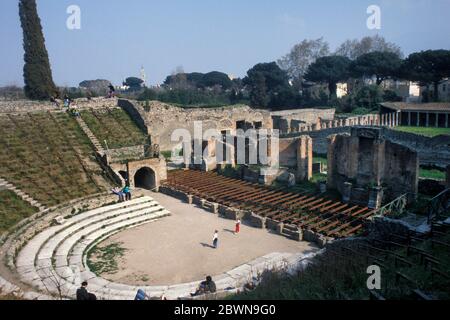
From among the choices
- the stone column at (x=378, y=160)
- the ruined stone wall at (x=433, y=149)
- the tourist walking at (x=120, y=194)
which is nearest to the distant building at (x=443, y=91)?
the ruined stone wall at (x=433, y=149)

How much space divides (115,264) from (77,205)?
5.60 m

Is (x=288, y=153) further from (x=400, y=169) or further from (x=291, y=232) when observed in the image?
(x=291, y=232)

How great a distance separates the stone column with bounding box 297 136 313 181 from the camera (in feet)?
76.8

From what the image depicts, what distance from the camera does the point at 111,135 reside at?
28.2m

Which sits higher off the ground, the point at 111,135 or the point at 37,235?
the point at 111,135

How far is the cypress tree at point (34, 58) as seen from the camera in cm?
3144

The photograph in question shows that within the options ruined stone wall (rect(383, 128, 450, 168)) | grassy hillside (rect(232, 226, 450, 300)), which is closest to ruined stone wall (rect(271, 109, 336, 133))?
ruined stone wall (rect(383, 128, 450, 168))

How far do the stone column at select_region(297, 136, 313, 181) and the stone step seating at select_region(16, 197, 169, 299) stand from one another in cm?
829

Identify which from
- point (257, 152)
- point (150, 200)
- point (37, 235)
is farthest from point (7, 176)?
point (257, 152)

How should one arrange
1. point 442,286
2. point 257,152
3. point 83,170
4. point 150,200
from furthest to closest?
point 257,152
point 83,170
point 150,200
point 442,286

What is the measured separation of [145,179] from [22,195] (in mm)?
8033

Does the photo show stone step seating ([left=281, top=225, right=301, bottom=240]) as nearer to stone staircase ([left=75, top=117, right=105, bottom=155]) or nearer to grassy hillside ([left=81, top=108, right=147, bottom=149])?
stone staircase ([left=75, top=117, right=105, bottom=155])
